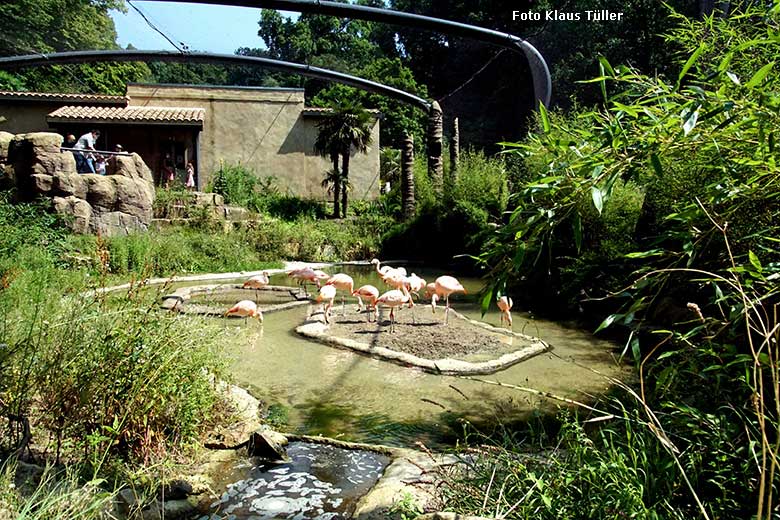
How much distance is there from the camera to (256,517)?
10.3 ft

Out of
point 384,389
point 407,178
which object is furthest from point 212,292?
point 407,178

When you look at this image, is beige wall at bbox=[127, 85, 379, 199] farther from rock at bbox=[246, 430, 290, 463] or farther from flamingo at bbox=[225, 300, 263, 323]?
rock at bbox=[246, 430, 290, 463]

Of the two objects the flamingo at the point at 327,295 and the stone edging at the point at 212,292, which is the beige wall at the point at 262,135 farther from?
the flamingo at the point at 327,295

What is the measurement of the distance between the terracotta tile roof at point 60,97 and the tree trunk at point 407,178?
11.0 m

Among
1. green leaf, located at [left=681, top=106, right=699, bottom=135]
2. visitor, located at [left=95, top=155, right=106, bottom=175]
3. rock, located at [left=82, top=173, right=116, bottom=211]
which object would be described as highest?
visitor, located at [left=95, top=155, right=106, bottom=175]

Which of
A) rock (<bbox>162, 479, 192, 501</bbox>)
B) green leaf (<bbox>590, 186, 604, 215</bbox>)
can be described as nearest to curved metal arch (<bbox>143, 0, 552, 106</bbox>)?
rock (<bbox>162, 479, 192, 501</bbox>)

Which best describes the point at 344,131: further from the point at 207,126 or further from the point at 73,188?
the point at 73,188

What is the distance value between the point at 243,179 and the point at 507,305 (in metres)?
15.8

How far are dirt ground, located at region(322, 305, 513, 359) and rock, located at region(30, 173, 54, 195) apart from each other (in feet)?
24.0

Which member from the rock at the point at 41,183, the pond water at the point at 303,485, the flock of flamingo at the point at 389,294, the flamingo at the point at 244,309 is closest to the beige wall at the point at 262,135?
the rock at the point at 41,183

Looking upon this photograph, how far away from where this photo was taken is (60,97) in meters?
20.6

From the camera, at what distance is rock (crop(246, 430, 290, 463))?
3.78 metres

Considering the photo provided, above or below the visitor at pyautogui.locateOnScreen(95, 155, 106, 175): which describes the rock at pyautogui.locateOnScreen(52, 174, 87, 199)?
below

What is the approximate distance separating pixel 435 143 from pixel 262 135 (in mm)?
9061
